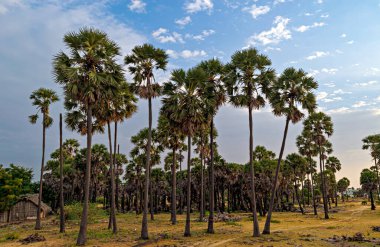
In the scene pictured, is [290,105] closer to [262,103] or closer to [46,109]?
[262,103]

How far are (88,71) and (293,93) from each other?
701 inches

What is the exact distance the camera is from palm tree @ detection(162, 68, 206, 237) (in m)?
26.0

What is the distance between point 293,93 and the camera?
27969mm

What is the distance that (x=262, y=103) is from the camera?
27.7 metres

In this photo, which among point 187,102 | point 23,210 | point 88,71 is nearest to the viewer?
point 88,71

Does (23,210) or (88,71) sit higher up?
(88,71)

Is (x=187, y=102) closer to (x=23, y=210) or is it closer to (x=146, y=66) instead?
(x=146, y=66)

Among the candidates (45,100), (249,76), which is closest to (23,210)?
(45,100)

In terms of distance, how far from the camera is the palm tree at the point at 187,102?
25969 millimetres

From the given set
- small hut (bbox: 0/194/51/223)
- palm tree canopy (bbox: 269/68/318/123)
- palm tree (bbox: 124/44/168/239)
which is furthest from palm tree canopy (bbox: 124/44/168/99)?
small hut (bbox: 0/194/51/223)

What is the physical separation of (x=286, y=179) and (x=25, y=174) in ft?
161

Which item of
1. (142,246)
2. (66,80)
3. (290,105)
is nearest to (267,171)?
(290,105)

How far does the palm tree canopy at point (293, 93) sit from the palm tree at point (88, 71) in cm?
1443

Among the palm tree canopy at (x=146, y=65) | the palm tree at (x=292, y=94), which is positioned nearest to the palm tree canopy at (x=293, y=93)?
the palm tree at (x=292, y=94)
